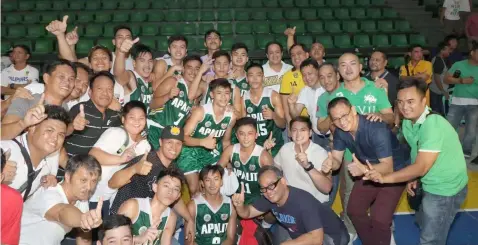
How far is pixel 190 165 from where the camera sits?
23.2 feet

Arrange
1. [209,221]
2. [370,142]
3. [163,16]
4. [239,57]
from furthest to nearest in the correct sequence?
[163,16] < [239,57] < [209,221] < [370,142]

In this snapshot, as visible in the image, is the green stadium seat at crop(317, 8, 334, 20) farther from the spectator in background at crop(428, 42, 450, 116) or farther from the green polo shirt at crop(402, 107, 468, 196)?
the green polo shirt at crop(402, 107, 468, 196)

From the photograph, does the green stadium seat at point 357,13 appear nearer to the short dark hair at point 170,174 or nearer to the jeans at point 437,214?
the jeans at point 437,214

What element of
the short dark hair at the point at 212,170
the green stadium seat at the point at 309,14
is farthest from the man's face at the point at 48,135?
the green stadium seat at the point at 309,14

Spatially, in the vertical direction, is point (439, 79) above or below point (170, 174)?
above

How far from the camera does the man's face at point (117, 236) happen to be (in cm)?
415

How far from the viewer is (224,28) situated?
14.4 metres

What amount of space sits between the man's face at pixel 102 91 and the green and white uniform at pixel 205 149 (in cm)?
134

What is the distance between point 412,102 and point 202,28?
993 cm

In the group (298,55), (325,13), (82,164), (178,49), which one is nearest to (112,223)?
(82,164)

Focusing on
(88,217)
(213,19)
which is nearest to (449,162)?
(88,217)

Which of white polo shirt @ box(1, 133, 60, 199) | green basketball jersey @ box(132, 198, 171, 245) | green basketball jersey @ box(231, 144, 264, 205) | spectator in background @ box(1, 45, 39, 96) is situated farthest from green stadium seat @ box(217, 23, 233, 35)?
white polo shirt @ box(1, 133, 60, 199)

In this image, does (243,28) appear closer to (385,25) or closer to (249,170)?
(385,25)

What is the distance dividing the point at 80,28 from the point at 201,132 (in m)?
8.82
